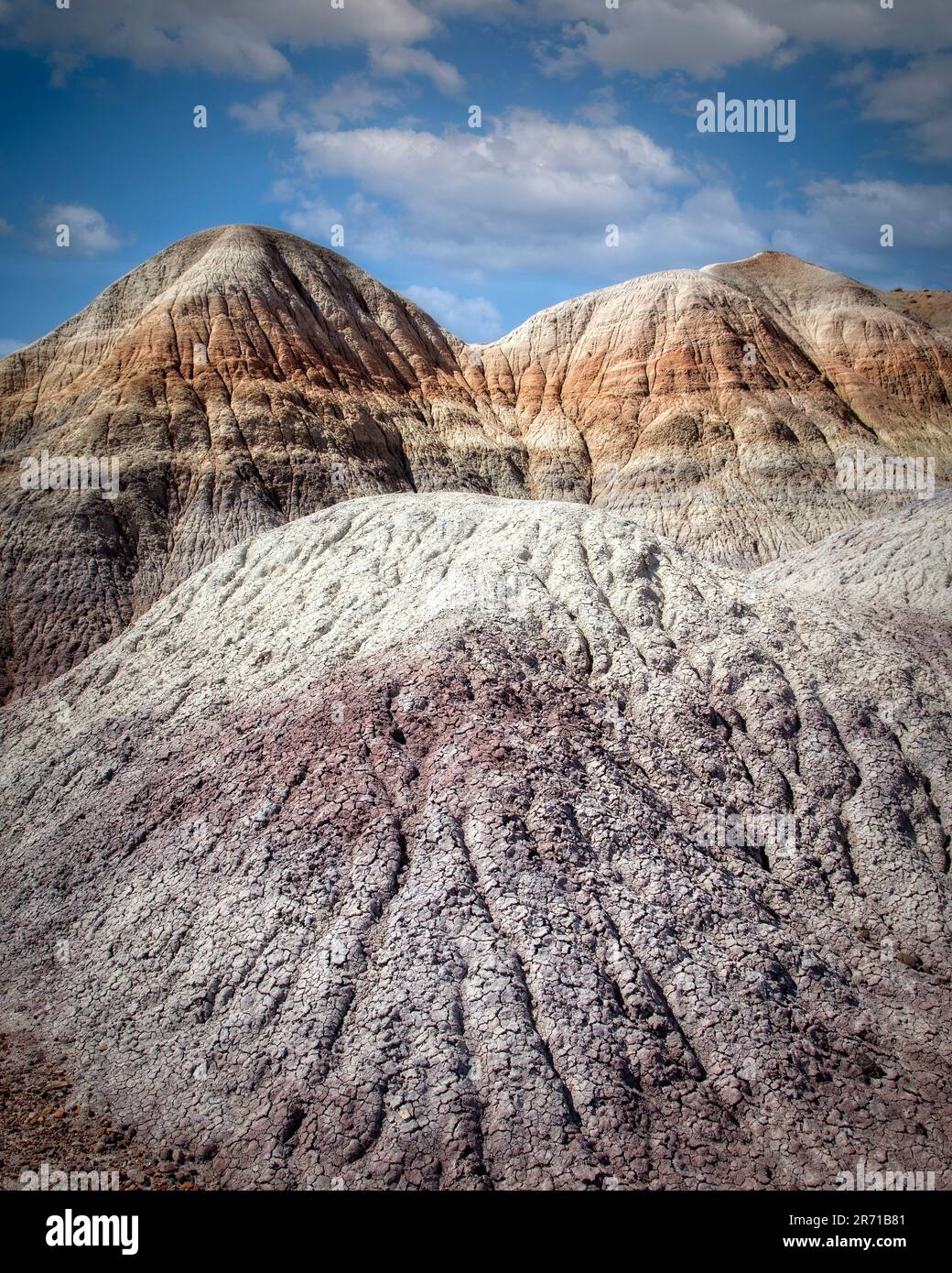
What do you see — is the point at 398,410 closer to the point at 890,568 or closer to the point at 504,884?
the point at 890,568

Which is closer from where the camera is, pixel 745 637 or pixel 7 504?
pixel 745 637

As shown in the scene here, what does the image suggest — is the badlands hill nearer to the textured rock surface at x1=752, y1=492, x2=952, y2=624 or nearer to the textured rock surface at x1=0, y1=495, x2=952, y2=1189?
the textured rock surface at x1=752, y1=492, x2=952, y2=624

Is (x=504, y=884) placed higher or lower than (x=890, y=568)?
lower

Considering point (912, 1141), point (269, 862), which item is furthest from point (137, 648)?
point (912, 1141)

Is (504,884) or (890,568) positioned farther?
(890,568)

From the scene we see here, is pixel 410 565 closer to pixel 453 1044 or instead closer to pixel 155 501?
pixel 453 1044

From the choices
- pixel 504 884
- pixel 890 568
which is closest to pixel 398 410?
pixel 890 568

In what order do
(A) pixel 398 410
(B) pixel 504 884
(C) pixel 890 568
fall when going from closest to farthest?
(B) pixel 504 884 → (C) pixel 890 568 → (A) pixel 398 410
